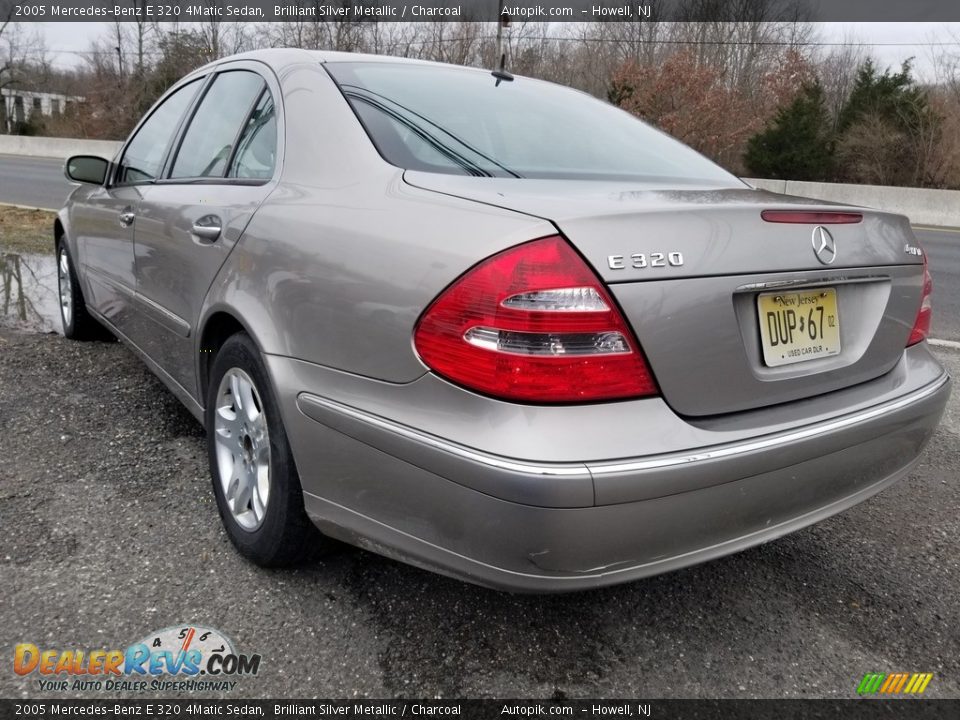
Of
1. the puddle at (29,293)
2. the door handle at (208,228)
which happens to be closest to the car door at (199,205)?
the door handle at (208,228)

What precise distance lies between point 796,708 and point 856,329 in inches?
38.1

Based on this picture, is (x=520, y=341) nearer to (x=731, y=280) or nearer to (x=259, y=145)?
(x=731, y=280)

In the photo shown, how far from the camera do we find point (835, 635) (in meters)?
2.09

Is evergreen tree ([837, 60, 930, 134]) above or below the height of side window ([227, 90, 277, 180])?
above

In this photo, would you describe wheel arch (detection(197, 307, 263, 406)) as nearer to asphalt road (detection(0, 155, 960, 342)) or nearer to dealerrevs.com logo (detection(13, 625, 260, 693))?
dealerrevs.com logo (detection(13, 625, 260, 693))

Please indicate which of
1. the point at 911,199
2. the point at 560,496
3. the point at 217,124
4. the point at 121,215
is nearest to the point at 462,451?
the point at 560,496

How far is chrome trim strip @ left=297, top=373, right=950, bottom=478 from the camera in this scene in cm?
148

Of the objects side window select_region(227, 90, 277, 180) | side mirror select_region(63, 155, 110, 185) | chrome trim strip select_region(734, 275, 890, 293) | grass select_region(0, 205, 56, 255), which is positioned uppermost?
side window select_region(227, 90, 277, 180)

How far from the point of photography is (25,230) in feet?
28.6

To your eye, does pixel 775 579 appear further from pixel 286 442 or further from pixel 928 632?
pixel 286 442

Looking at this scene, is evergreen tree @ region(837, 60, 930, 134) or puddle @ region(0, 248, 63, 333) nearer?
puddle @ region(0, 248, 63, 333)

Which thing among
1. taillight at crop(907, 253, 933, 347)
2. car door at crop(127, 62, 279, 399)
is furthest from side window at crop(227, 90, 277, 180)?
taillight at crop(907, 253, 933, 347)

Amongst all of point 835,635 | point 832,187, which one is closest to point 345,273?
point 835,635

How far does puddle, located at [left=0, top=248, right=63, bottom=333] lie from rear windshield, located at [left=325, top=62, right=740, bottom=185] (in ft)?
11.3
